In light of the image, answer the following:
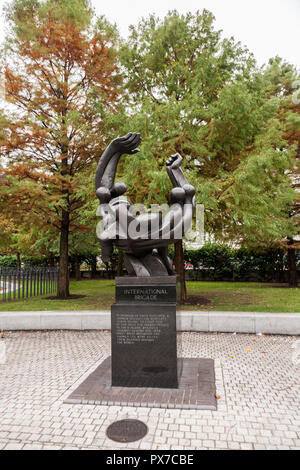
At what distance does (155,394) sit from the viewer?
4.90 meters

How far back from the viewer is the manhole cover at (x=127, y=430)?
3.73 meters

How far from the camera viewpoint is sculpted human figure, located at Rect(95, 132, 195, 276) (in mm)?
5617

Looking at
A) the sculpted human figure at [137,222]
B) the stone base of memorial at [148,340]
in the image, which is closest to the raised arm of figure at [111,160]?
the sculpted human figure at [137,222]

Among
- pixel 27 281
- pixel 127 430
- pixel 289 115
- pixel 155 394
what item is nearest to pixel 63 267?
pixel 27 281

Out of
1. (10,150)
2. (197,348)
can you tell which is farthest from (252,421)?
(10,150)

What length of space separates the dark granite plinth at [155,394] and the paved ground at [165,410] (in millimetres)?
123

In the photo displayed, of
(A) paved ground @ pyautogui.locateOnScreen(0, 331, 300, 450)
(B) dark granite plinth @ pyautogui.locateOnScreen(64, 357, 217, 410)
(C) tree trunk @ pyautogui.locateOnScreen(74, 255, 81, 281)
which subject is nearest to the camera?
(A) paved ground @ pyautogui.locateOnScreen(0, 331, 300, 450)

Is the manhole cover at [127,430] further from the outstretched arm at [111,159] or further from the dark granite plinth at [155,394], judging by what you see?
the outstretched arm at [111,159]

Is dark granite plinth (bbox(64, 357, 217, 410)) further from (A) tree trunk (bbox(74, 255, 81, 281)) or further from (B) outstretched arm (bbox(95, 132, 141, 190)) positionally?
(A) tree trunk (bbox(74, 255, 81, 281))

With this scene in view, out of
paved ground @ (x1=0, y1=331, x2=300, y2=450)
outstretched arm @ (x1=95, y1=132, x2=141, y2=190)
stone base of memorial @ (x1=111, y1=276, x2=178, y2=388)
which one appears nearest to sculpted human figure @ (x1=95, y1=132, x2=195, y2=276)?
outstretched arm @ (x1=95, y1=132, x2=141, y2=190)

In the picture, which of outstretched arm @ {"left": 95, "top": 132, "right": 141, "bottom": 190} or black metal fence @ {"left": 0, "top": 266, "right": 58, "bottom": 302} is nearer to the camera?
outstretched arm @ {"left": 95, "top": 132, "right": 141, "bottom": 190}

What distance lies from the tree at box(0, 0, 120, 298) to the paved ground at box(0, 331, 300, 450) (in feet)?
22.6
